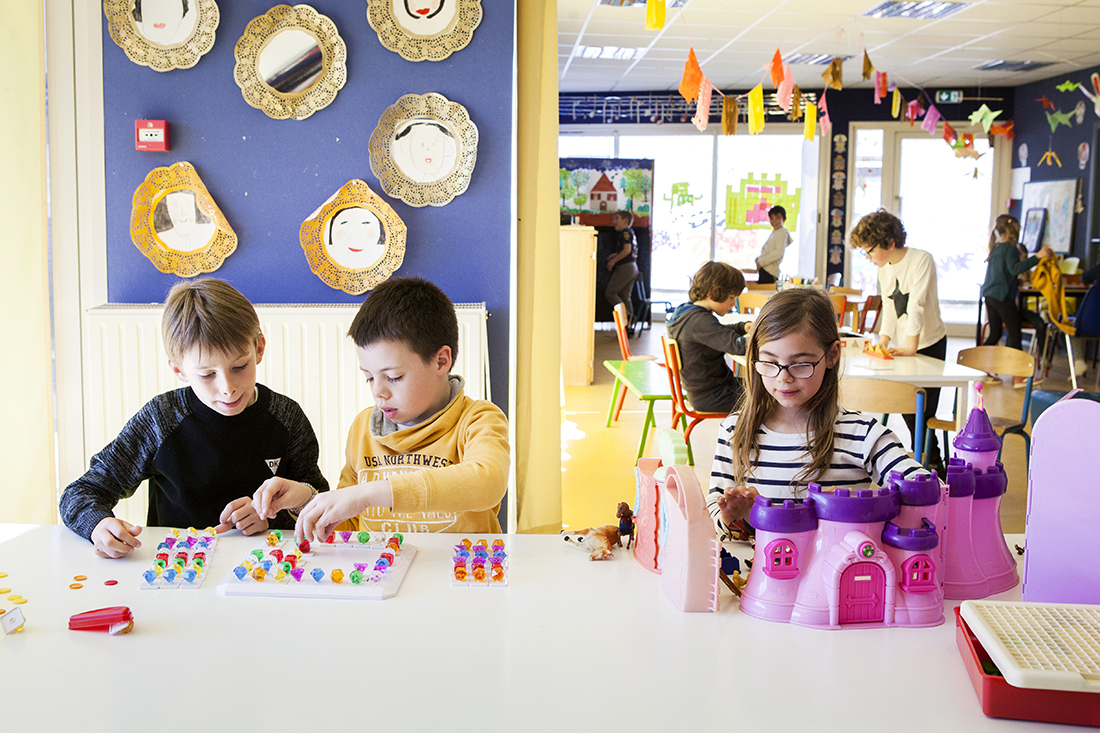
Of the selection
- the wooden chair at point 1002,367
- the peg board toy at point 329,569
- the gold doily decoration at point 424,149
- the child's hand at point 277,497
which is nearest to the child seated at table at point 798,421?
the peg board toy at point 329,569

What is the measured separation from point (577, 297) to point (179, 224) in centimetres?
380

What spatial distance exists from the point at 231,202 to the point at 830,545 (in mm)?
2305

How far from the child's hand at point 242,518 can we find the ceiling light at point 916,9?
19.6ft

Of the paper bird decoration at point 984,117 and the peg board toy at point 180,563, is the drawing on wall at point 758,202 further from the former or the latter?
the peg board toy at point 180,563

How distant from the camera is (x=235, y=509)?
4.25 feet

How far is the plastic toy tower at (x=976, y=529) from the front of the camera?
3.53ft

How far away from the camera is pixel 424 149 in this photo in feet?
8.77

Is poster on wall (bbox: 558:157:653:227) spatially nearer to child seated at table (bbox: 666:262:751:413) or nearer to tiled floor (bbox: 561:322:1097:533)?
tiled floor (bbox: 561:322:1097:533)

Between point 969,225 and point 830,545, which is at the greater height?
point 969,225

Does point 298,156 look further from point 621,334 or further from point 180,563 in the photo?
point 621,334

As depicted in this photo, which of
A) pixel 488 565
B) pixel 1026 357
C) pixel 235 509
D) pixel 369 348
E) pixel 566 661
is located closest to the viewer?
pixel 566 661

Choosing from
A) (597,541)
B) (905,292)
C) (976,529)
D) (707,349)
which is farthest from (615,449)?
(976,529)

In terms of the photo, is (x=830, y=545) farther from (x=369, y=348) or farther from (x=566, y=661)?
(x=369, y=348)

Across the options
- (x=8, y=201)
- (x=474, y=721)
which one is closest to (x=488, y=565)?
(x=474, y=721)
